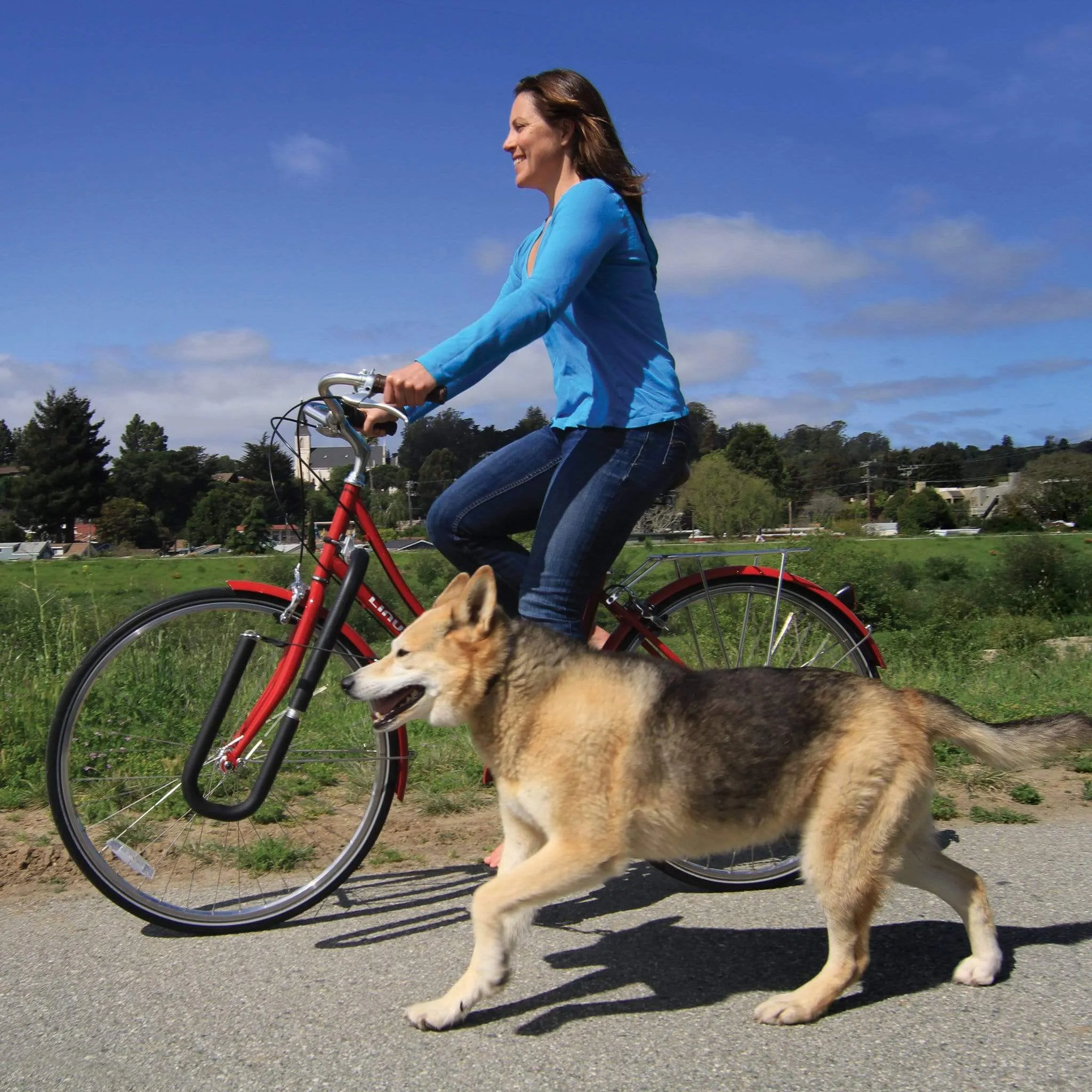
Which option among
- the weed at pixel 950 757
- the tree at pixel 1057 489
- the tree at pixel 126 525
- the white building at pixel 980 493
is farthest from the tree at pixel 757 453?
the weed at pixel 950 757

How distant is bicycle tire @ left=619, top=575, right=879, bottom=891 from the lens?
4297 mm

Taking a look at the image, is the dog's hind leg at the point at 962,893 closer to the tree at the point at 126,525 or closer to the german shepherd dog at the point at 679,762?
the german shepherd dog at the point at 679,762

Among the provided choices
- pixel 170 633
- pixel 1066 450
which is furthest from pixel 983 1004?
pixel 1066 450

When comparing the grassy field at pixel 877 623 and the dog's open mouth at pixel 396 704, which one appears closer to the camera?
the dog's open mouth at pixel 396 704

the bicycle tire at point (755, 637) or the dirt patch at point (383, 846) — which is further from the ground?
the bicycle tire at point (755, 637)

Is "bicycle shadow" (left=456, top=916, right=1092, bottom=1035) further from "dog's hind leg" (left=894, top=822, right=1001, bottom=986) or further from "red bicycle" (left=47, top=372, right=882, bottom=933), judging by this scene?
"red bicycle" (left=47, top=372, right=882, bottom=933)

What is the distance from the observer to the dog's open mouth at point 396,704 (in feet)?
10.8

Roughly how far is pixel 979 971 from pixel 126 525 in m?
90.2

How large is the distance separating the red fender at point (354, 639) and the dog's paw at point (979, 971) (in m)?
2.11

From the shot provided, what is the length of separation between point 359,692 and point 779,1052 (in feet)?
5.25

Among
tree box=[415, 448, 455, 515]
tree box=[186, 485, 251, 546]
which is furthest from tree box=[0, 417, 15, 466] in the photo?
tree box=[415, 448, 455, 515]

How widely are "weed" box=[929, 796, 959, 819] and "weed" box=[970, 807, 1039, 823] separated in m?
0.09

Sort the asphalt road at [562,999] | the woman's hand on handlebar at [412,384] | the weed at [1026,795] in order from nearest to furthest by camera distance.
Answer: the asphalt road at [562,999]
the woman's hand on handlebar at [412,384]
the weed at [1026,795]

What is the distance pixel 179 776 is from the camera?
4031 millimetres
